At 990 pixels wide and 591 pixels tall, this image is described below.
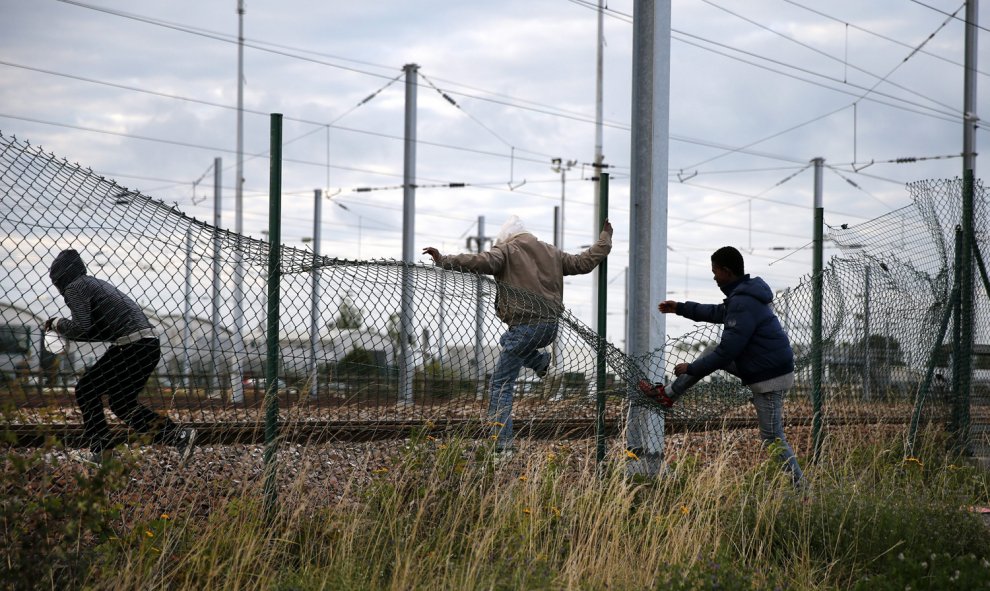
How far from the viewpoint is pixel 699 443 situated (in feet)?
30.0

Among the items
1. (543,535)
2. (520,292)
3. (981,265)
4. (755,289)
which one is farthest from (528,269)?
(981,265)

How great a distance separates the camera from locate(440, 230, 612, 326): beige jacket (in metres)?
6.54

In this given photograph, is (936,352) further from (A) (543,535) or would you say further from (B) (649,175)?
(A) (543,535)

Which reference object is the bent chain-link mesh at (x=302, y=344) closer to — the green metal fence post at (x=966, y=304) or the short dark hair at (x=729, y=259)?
the short dark hair at (x=729, y=259)

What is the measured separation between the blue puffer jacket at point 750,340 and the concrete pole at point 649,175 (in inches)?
24.8

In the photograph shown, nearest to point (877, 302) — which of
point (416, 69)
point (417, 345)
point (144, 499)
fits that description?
point (417, 345)

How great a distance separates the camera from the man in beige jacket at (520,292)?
636 centimetres

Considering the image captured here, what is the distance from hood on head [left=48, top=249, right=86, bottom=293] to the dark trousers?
537mm

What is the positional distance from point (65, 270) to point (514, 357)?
2766 millimetres

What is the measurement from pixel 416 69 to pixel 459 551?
57.7ft

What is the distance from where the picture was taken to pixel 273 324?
5316mm

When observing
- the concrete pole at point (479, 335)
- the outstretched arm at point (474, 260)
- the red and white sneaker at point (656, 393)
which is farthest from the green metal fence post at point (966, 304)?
the concrete pole at point (479, 335)

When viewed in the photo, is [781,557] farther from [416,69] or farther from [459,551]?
[416,69]

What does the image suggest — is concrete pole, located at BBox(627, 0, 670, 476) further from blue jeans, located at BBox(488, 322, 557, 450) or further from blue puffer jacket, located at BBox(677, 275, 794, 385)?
blue jeans, located at BBox(488, 322, 557, 450)
